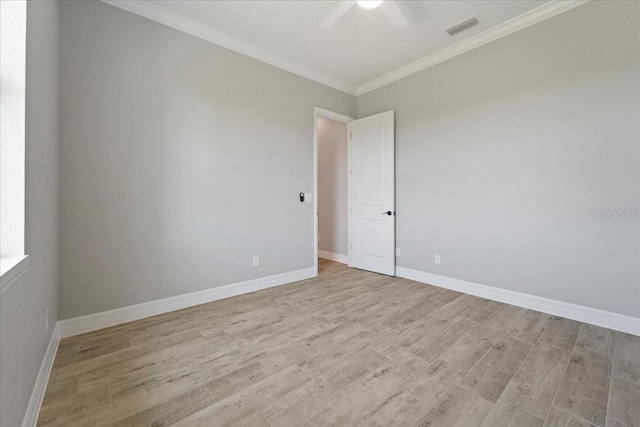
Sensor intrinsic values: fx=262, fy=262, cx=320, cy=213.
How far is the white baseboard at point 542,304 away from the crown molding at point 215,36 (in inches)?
124

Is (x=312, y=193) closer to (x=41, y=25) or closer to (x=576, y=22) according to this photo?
(x=41, y=25)

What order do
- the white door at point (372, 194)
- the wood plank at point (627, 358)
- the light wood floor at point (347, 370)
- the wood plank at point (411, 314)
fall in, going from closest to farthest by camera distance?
1. the light wood floor at point (347, 370)
2. the wood plank at point (627, 358)
3. the wood plank at point (411, 314)
4. the white door at point (372, 194)

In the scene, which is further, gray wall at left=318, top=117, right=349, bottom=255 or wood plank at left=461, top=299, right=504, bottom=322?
gray wall at left=318, top=117, right=349, bottom=255

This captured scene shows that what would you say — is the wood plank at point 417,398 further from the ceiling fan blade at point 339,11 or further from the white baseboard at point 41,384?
the ceiling fan blade at point 339,11

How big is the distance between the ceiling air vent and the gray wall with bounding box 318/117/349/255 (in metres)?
2.09

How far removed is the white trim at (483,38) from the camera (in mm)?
2434

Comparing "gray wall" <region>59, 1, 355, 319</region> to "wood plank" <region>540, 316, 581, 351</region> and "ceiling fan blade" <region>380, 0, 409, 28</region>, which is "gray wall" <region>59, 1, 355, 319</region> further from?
"wood plank" <region>540, 316, 581, 351</region>

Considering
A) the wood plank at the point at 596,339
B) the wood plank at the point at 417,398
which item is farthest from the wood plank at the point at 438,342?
the wood plank at the point at 596,339

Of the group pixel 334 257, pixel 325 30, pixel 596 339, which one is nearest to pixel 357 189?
pixel 334 257

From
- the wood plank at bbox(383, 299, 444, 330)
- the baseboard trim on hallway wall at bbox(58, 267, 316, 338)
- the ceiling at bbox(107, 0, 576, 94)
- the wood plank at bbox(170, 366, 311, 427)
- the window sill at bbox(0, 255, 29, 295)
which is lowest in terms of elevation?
the wood plank at bbox(170, 366, 311, 427)

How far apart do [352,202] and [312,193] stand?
0.86 metres

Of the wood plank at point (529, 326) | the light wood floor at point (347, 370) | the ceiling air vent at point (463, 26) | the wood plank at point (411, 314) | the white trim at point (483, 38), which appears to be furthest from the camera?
the ceiling air vent at point (463, 26)

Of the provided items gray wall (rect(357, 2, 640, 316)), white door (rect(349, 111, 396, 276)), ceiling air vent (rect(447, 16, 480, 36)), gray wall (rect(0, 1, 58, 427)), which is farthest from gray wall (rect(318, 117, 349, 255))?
gray wall (rect(0, 1, 58, 427))

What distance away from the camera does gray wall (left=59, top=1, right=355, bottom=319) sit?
2.15 m
